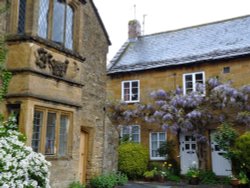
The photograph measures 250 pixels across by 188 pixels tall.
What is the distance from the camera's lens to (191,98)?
63.1 ft

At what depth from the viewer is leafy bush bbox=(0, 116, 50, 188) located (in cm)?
662

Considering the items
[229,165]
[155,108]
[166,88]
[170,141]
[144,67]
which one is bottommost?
[229,165]

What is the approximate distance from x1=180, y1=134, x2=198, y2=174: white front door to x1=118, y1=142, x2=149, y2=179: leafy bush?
258 cm

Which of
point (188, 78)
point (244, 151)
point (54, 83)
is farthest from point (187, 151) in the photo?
point (54, 83)

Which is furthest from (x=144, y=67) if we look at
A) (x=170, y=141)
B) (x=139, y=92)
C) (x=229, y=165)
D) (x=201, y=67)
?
(x=229, y=165)

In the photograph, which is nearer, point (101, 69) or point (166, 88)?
point (101, 69)

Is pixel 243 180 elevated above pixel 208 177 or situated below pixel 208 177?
above

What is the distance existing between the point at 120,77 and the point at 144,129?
4011mm

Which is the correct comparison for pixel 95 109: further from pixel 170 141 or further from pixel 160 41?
pixel 160 41

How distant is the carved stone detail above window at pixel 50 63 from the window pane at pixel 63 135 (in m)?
1.47

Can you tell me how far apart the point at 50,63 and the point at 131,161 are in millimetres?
9916

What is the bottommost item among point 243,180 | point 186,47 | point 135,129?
point 243,180

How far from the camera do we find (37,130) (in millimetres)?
9844

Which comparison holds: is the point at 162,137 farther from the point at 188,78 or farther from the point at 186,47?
the point at 186,47
